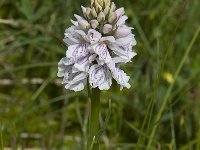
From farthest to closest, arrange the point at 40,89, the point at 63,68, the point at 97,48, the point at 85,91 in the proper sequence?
the point at 40,89
the point at 85,91
the point at 63,68
the point at 97,48

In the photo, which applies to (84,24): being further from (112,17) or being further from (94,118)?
(94,118)

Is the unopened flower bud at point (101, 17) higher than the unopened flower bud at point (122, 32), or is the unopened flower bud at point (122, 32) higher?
the unopened flower bud at point (101, 17)

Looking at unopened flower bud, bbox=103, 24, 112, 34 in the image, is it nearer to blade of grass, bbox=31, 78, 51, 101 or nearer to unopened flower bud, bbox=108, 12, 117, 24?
unopened flower bud, bbox=108, 12, 117, 24

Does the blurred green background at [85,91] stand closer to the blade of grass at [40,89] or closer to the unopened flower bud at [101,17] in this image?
the blade of grass at [40,89]

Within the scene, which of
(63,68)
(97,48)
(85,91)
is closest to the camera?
(97,48)

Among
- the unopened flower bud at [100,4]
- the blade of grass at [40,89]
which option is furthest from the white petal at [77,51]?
the blade of grass at [40,89]

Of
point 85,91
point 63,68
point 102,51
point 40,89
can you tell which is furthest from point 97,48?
point 40,89

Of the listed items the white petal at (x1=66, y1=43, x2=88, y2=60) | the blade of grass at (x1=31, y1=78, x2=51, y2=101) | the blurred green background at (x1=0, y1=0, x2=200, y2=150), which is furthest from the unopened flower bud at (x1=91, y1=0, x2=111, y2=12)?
the blade of grass at (x1=31, y1=78, x2=51, y2=101)

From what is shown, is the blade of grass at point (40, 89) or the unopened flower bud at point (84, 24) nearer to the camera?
the unopened flower bud at point (84, 24)
